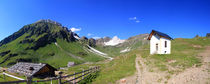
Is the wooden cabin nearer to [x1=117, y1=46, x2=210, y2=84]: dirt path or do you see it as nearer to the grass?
the grass

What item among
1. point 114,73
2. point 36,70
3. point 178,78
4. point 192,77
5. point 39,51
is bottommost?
point 36,70

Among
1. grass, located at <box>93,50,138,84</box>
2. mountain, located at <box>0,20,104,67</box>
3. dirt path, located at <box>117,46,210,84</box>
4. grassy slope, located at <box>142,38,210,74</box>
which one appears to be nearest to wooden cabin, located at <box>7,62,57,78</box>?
grass, located at <box>93,50,138,84</box>

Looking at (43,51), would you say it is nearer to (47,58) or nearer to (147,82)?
(47,58)

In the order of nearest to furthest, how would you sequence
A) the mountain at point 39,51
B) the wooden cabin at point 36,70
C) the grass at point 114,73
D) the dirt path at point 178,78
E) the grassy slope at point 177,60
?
the dirt path at point 178,78 → the grass at point 114,73 → the grassy slope at point 177,60 → the wooden cabin at point 36,70 → the mountain at point 39,51

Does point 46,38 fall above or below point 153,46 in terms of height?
above

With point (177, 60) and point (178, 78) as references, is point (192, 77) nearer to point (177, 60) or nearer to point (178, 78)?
point (178, 78)

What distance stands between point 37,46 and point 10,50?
28.6m

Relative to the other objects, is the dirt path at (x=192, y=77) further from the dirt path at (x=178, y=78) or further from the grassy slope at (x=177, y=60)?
the grassy slope at (x=177, y=60)

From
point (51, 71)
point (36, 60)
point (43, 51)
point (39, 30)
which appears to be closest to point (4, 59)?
point (36, 60)

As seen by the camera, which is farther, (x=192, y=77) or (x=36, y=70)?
(x=36, y=70)

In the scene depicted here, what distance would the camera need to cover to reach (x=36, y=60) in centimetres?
12350

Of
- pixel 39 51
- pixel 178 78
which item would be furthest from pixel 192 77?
pixel 39 51

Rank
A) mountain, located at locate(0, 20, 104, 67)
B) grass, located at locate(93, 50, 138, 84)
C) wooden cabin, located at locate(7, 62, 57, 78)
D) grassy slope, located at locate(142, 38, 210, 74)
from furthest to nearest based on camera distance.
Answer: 1. mountain, located at locate(0, 20, 104, 67)
2. wooden cabin, located at locate(7, 62, 57, 78)
3. grassy slope, located at locate(142, 38, 210, 74)
4. grass, located at locate(93, 50, 138, 84)

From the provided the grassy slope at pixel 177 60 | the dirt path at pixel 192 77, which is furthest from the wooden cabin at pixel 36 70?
the dirt path at pixel 192 77
